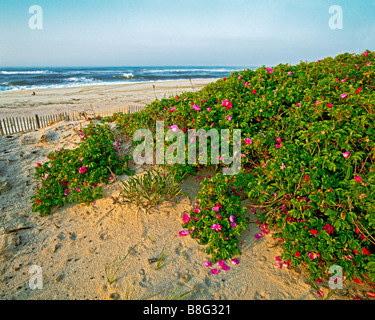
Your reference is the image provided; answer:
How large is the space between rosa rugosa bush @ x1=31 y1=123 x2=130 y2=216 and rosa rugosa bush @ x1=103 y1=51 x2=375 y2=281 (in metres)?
1.35

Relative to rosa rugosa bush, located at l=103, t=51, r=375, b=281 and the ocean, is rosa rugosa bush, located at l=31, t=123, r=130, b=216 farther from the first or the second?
the ocean

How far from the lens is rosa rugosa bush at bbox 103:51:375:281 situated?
7.97ft

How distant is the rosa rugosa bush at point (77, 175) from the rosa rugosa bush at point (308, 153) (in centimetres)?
135

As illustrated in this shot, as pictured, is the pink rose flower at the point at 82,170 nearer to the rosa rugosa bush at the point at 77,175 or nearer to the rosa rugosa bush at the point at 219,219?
the rosa rugosa bush at the point at 77,175

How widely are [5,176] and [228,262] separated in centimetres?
477

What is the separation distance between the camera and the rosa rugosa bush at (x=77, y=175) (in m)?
3.61

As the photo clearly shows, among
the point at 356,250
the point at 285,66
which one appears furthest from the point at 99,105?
the point at 356,250

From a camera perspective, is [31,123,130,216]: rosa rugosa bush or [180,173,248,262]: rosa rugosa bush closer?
[180,173,248,262]: rosa rugosa bush

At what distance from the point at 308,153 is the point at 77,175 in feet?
12.0

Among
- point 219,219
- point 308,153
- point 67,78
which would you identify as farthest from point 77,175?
point 67,78

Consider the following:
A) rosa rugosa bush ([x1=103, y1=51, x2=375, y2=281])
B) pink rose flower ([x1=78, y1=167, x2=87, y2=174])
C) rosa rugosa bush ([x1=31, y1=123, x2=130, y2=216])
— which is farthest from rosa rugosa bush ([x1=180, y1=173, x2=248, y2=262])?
pink rose flower ([x1=78, y1=167, x2=87, y2=174])

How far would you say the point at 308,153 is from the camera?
292 cm

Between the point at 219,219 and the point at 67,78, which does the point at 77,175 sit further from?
the point at 67,78

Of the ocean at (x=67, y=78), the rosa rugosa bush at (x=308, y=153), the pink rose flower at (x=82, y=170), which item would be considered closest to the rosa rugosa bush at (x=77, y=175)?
the pink rose flower at (x=82, y=170)
